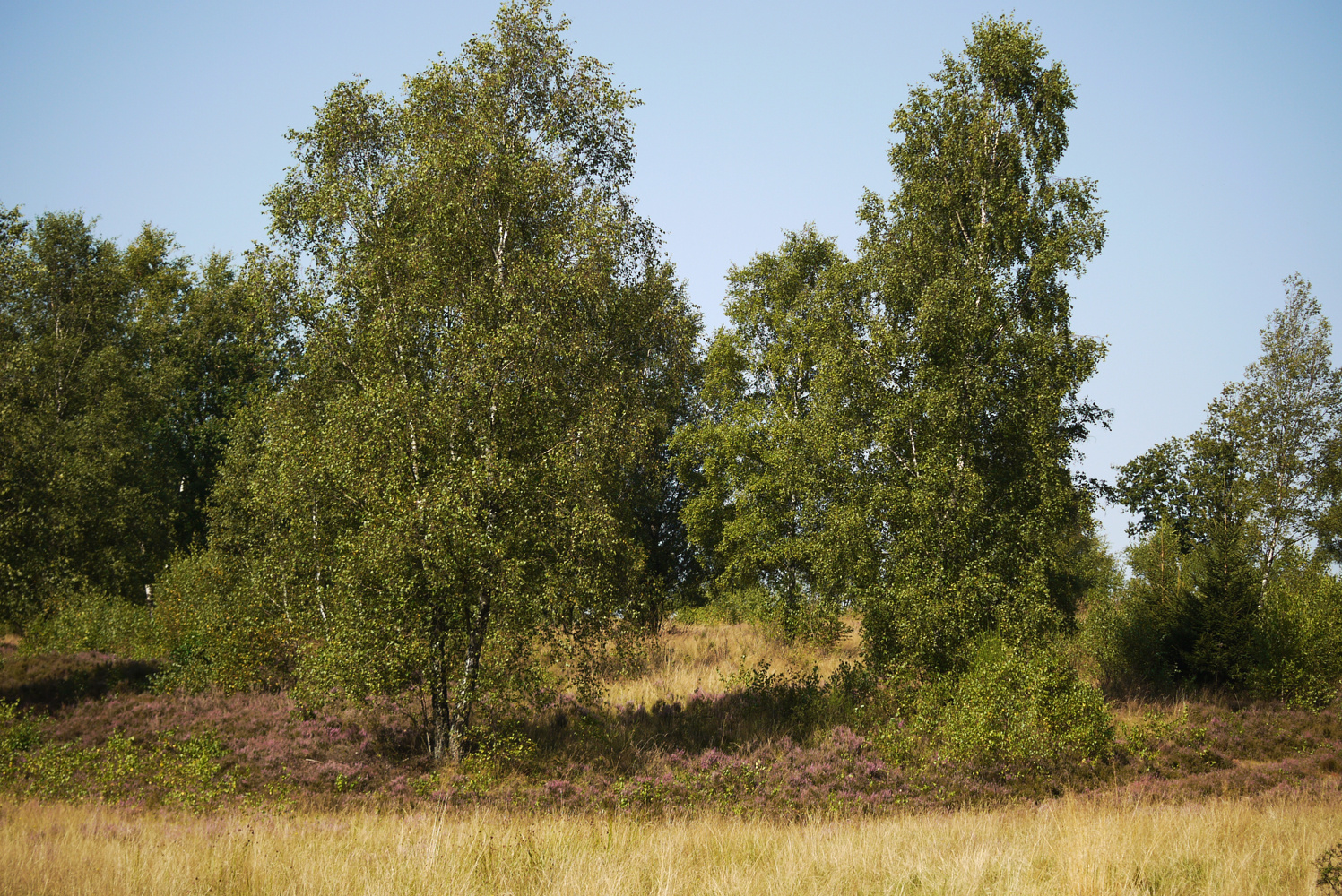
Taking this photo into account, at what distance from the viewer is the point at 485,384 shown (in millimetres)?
15555

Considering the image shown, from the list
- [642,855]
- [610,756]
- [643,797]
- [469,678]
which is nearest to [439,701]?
[469,678]

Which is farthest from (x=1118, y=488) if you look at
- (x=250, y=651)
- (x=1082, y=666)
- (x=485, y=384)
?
(x=250, y=651)

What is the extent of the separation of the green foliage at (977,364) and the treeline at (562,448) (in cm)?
8

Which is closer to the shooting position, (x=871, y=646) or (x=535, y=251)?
(x=535, y=251)

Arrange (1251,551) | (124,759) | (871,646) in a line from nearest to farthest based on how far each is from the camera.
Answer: (124,759) < (871,646) < (1251,551)

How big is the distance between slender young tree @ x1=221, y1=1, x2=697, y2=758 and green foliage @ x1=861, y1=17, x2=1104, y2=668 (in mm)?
5896

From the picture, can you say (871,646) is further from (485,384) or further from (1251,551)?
(1251,551)

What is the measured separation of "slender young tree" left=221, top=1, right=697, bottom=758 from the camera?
14.9m

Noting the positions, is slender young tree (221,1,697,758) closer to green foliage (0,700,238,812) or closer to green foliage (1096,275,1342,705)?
green foliage (0,700,238,812)

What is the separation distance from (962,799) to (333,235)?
54.7 feet

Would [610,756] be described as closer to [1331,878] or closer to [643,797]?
[643,797]

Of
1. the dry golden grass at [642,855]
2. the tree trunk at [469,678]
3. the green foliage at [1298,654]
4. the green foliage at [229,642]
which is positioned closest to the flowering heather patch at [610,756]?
the tree trunk at [469,678]

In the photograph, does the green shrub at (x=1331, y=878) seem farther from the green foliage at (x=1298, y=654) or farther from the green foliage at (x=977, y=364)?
the green foliage at (x=1298, y=654)

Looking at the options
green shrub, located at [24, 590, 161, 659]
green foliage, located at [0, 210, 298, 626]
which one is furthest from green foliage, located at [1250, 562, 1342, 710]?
green shrub, located at [24, 590, 161, 659]
